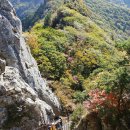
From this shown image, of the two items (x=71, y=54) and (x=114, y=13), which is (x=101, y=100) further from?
(x=114, y=13)

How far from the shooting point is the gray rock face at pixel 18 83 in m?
32.5

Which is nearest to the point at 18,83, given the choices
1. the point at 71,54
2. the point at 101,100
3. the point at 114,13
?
the point at 101,100

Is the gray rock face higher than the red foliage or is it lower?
lower

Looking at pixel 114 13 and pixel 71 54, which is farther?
pixel 114 13

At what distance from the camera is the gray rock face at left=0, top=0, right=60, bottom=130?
32.5m

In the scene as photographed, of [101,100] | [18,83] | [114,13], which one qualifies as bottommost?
[114,13]

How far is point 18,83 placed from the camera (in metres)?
34.3

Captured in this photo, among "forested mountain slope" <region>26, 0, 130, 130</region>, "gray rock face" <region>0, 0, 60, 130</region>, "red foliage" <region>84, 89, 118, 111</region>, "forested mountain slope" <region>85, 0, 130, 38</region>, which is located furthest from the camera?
"forested mountain slope" <region>85, 0, 130, 38</region>

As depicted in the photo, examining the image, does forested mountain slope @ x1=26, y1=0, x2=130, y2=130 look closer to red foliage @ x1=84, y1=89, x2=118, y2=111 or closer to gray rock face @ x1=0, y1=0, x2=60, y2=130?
red foliage @ x1=84, y1=89, x2=118, y2=111

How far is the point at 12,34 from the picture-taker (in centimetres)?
3931

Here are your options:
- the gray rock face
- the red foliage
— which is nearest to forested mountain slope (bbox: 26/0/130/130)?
the red foliage

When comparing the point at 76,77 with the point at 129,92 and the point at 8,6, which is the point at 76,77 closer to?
the point at 8,6

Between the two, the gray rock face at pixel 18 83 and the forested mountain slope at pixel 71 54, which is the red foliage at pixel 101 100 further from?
the gray rock face at pixel 18 83

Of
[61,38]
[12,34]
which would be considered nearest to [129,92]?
[12,34]
